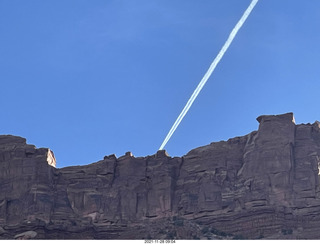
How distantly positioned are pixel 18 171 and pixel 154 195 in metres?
26.0

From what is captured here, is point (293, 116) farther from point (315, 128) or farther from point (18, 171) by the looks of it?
point (18, 171)

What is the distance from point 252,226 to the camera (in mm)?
175500

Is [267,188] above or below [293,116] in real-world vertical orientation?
below

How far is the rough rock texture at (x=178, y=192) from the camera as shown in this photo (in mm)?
176375

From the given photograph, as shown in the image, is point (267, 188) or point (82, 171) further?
point (82, 171)

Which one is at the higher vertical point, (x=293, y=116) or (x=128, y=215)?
(x=293, y=116)

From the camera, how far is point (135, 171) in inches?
7741

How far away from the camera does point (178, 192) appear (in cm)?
19100

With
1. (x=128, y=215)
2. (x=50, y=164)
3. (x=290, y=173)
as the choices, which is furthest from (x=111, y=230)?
(x=290, y=173)

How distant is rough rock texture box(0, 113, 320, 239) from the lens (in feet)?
579

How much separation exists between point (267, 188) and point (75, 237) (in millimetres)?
34986

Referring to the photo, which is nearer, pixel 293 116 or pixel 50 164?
pixel 293 116

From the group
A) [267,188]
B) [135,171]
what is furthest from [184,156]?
[267,188]

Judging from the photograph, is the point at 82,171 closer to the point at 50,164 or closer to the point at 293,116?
the point at 50,164
